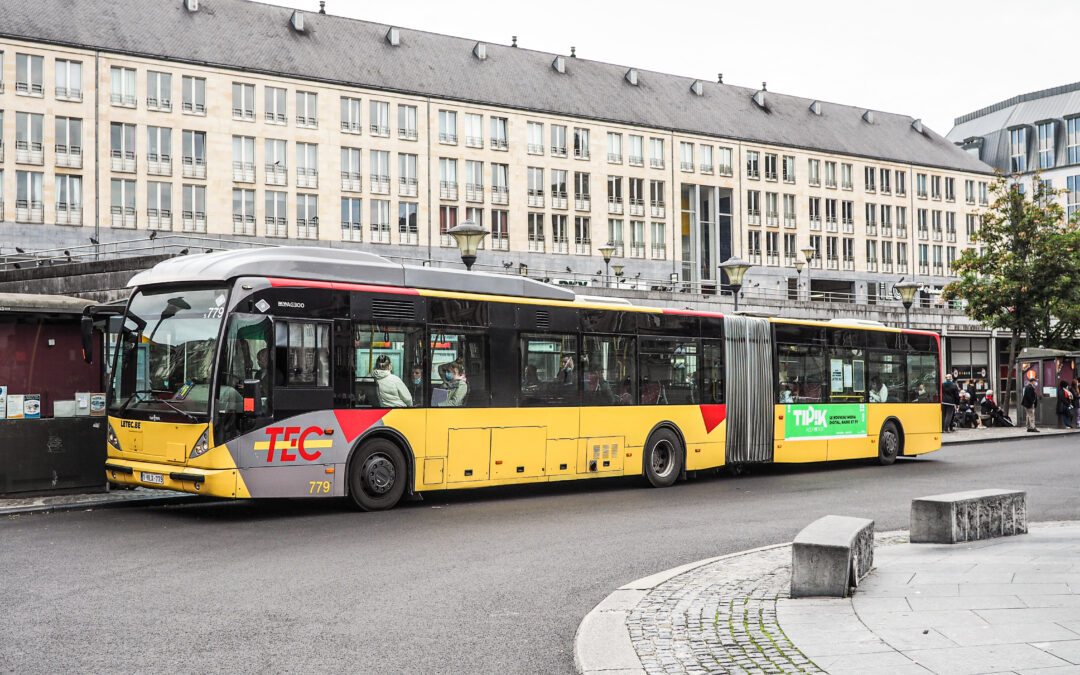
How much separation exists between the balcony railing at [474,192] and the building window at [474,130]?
253cm

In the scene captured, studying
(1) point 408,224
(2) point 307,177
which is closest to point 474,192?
(1) point 408,224

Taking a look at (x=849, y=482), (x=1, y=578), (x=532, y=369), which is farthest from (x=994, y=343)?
(x=1, y=578)

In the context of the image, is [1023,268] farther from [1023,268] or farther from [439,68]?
[439,68]

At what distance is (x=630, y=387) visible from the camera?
17.6 meters

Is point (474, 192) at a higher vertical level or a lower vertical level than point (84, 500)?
higher

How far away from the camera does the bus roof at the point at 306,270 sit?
42.7 ft

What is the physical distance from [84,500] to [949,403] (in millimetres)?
28970

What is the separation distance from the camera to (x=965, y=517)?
10453 mm

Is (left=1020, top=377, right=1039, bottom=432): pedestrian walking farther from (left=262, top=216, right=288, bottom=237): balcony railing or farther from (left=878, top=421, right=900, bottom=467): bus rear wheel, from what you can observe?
(left=262, top=216, right=288, bottom=237): balcony railing

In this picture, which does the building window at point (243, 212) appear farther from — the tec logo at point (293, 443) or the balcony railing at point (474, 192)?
the tec logo at point (293, 443)

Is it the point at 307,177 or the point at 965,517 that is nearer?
the point at 965,517

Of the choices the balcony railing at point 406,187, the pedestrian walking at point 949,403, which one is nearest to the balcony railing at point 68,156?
the balcony railing at point 406,187

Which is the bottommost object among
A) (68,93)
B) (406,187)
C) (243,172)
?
(406,187)

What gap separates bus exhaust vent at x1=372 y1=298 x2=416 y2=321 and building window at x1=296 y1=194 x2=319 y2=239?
49.0 metres
